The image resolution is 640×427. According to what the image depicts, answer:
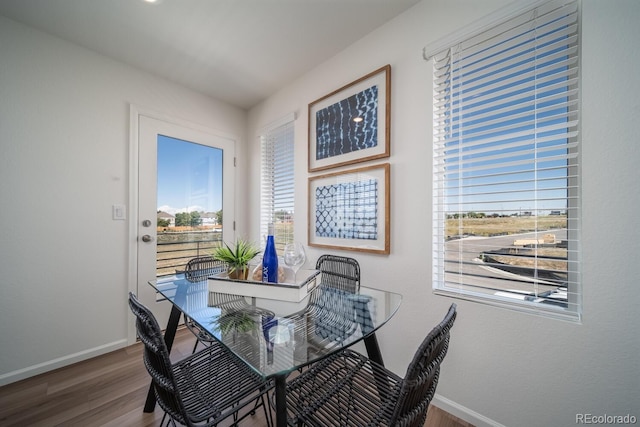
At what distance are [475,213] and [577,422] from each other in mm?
1043

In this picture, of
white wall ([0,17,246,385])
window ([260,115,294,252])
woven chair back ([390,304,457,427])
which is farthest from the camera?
window ([260,115,294,252])

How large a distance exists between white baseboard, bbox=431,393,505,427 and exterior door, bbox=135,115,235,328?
2.52 m

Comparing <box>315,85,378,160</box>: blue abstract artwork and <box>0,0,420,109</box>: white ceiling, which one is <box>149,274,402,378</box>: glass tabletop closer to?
<box>315,85,378,160</box>: blue abstract artwork

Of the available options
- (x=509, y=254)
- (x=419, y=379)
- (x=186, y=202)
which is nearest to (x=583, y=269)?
(x=509, y=254)

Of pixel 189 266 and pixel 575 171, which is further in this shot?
pixel 189 266

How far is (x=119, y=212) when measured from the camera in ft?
7.46

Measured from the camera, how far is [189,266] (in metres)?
2.01

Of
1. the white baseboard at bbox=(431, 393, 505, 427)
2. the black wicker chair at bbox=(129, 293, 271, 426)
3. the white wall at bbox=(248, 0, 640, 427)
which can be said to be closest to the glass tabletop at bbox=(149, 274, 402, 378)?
the black wicker chair at bbox=(129, 293, 271, 426)

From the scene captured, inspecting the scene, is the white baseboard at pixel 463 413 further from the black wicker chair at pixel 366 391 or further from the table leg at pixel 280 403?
the table leg at pixel 280 403

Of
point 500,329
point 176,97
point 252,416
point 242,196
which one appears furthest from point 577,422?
point 176,97

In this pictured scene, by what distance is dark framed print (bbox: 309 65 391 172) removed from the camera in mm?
1845

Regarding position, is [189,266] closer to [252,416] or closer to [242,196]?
[252,416]

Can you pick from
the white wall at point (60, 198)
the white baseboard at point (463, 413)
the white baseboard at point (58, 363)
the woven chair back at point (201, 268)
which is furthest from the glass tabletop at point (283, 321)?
the white baseboard at point (58, 363)

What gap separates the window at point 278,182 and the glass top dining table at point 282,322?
120 cm
